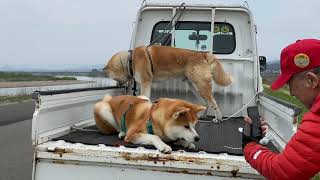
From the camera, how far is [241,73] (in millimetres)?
7691

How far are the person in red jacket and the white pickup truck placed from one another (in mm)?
1201

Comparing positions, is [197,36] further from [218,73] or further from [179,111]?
[179,111]

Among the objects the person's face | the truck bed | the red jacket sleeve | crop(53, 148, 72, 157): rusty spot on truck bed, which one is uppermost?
the person's face

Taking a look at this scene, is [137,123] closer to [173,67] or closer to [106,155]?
[106,155]

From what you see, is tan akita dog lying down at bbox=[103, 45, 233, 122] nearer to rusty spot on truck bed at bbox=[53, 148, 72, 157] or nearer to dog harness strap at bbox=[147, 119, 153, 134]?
dog harness strap at bbox=[147, 119, 153, 134]

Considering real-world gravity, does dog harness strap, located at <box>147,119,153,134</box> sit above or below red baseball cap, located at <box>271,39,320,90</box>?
below

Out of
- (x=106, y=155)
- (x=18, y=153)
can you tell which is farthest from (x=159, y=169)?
(x=18, y=153)

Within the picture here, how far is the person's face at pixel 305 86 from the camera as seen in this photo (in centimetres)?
231

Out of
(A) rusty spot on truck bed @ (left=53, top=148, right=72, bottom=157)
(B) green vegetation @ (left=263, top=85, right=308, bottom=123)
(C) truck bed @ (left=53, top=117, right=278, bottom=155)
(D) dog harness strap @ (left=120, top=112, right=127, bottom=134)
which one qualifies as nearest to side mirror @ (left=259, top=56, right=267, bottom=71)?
(B) green vegetation @ (left=263, top=85, right=308, bottom=123)

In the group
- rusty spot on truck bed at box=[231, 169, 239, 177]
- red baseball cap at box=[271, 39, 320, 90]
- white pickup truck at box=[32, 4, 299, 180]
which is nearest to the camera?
red baseball cap at box=[271, 39, 320, 90]

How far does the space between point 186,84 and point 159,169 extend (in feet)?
13.6

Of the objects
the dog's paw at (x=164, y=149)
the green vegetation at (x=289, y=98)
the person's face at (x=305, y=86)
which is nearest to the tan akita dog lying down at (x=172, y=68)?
the green vegetation at (x=289, y=98)

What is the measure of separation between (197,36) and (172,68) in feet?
3.53

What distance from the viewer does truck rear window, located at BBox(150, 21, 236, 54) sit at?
792cm
